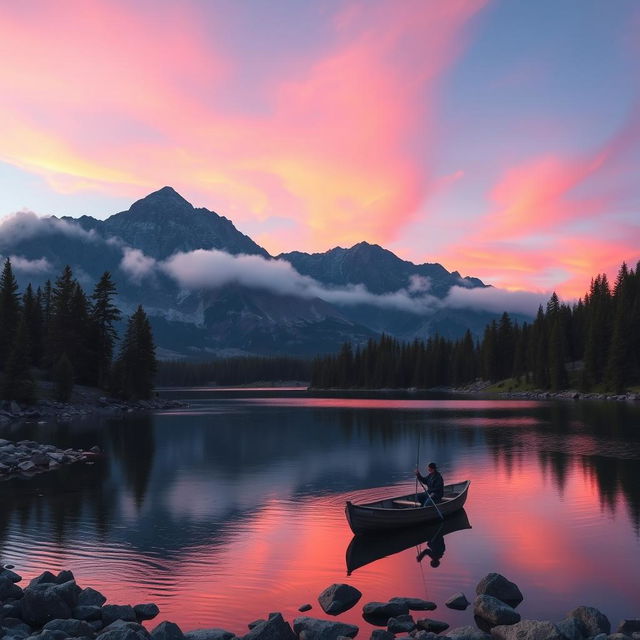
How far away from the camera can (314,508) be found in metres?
40.1

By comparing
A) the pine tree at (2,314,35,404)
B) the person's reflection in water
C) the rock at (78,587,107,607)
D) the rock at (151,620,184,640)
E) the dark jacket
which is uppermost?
the pine tree at (2,314,35,404)

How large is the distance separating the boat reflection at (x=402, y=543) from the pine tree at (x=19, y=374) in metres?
88.8

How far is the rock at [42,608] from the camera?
793 inches

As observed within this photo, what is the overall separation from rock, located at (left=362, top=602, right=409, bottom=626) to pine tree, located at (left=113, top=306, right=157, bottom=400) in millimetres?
118155

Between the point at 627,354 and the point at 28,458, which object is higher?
the point at 627,354

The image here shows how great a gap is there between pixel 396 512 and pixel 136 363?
11625cm

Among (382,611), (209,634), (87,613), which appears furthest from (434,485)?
(87,613)

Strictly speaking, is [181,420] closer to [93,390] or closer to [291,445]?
[93,390]

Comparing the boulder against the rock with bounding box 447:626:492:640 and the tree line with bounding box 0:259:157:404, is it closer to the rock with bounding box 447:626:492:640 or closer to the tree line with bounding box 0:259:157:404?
the rock with bounding box 447:626:492:640

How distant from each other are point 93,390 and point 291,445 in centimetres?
7164

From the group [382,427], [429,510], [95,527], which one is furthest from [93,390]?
[429,510]

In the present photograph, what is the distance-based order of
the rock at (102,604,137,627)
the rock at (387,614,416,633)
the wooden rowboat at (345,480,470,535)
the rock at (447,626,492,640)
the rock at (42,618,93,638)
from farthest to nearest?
the wooden rowboat at (345,480,470,535), the rock at (102,604,137,627), the rock at (387,614,416,633), the rock at (42,618,93,638), the rock at (447,626,492,640)

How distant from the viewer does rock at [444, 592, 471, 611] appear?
22281 mm

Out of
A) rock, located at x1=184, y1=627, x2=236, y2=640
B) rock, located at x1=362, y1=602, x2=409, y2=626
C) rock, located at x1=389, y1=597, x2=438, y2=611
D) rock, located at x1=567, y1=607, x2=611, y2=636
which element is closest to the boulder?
rock, located at x1=389, y1=597, x2=438, y2=611
